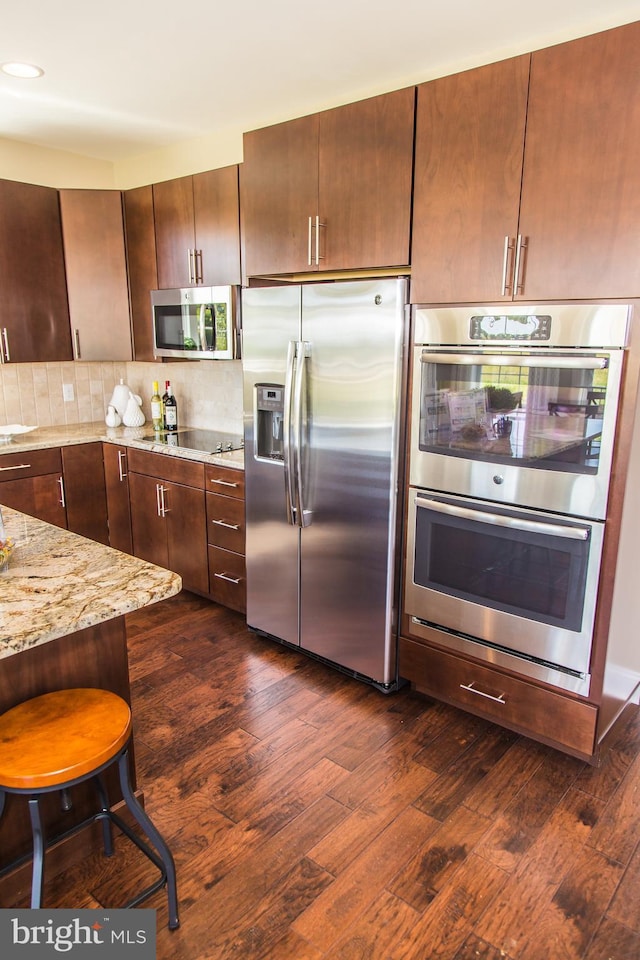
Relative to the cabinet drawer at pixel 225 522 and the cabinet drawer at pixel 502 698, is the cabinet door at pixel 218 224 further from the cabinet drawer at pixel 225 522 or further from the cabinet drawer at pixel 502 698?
the cabinet drawer at pixel 502 698

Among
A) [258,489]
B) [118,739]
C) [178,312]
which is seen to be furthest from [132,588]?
[178,312]

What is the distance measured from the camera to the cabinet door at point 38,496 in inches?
141

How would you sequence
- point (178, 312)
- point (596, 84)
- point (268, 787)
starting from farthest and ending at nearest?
point (178, 312) < point (268, 787) < point (596, 84)

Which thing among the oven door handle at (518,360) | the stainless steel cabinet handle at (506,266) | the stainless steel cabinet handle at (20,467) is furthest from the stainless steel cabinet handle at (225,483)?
the stainless steel cabinet handle at (506,266)

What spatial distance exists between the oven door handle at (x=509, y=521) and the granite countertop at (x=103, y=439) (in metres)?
1.12

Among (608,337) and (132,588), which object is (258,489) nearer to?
(132,588)

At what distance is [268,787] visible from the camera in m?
2.21

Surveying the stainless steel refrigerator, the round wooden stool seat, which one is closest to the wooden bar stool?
the round wooden stool seat

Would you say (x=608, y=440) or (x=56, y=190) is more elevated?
(x=56, y=190)

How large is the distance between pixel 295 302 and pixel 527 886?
7.39 ft

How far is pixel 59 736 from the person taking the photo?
1.49m

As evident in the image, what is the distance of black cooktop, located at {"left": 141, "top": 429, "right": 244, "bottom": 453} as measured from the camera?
3562mm

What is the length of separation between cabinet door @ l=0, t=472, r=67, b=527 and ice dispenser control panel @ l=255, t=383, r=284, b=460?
1519mm

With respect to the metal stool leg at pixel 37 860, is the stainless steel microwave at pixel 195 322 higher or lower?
higher
